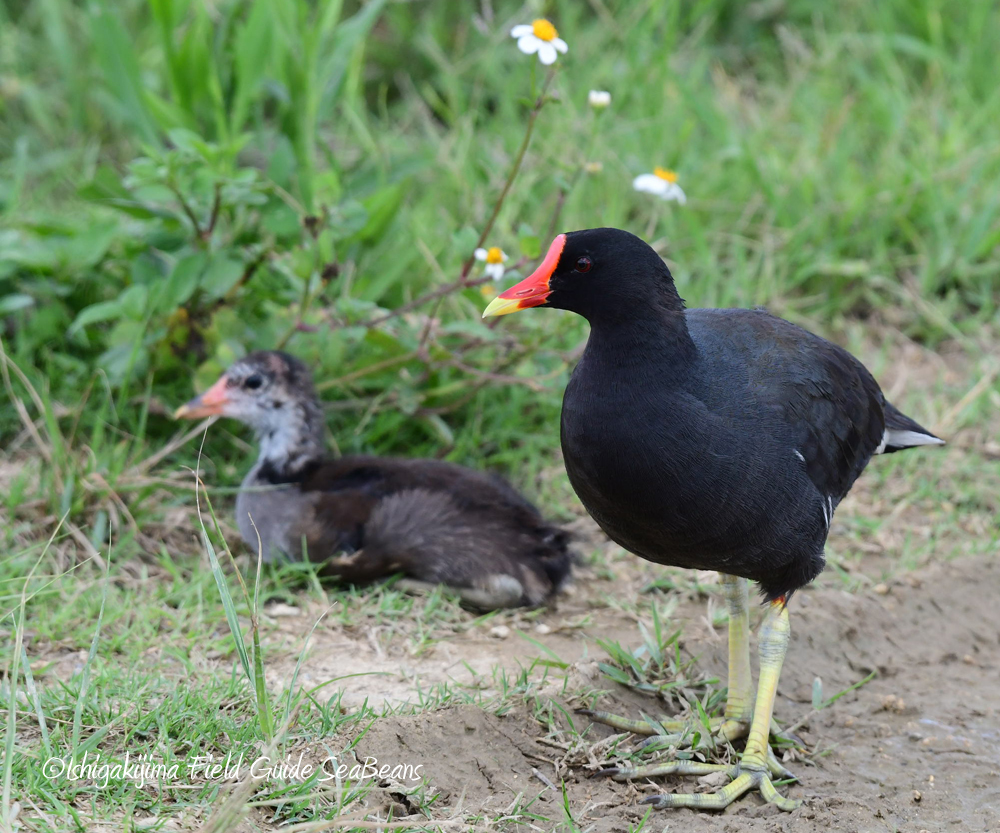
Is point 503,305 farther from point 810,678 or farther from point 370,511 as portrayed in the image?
point 810,678

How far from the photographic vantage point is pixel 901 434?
3.89m

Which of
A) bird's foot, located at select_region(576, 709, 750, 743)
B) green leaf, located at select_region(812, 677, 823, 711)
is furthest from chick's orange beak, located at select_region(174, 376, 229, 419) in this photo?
green leaf, located at select_region(812, 677, 823, 711)

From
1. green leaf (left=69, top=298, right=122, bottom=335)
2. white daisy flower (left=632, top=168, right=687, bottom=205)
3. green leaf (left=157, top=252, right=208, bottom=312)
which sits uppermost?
white daisy flower (left=632, top=168, right=687, bottom=205)

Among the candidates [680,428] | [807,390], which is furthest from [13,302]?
[807,390]

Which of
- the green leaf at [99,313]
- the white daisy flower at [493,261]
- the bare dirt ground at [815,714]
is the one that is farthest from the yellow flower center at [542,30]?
the bare dirt ground at [815,714]

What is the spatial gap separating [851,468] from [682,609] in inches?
35.8

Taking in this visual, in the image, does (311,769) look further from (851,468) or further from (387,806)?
(851,468)

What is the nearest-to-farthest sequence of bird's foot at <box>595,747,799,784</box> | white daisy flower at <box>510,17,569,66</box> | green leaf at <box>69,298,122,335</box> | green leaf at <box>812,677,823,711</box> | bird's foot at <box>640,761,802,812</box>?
bird's foot at <box>640,761,802,812</box>
bird's foot at <box>595,747,799,784</box>
green leaf at <box>812,677,823,711</box>
white daisy flower at <box>510,17,569,66</box>
green leaf at <box>69,298,122,335</box>

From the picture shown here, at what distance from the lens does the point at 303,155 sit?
4953mm

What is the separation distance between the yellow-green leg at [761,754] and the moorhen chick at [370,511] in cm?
95

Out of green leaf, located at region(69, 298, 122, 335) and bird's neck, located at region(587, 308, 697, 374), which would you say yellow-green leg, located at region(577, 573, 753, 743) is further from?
green leaf, located at region(69, 298, 122, 335)

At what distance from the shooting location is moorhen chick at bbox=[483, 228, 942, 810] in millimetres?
2916

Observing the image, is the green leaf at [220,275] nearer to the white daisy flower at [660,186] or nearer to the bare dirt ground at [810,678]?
the bare dirt ground at [810,678]

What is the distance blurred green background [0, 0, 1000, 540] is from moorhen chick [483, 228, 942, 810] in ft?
3.29
